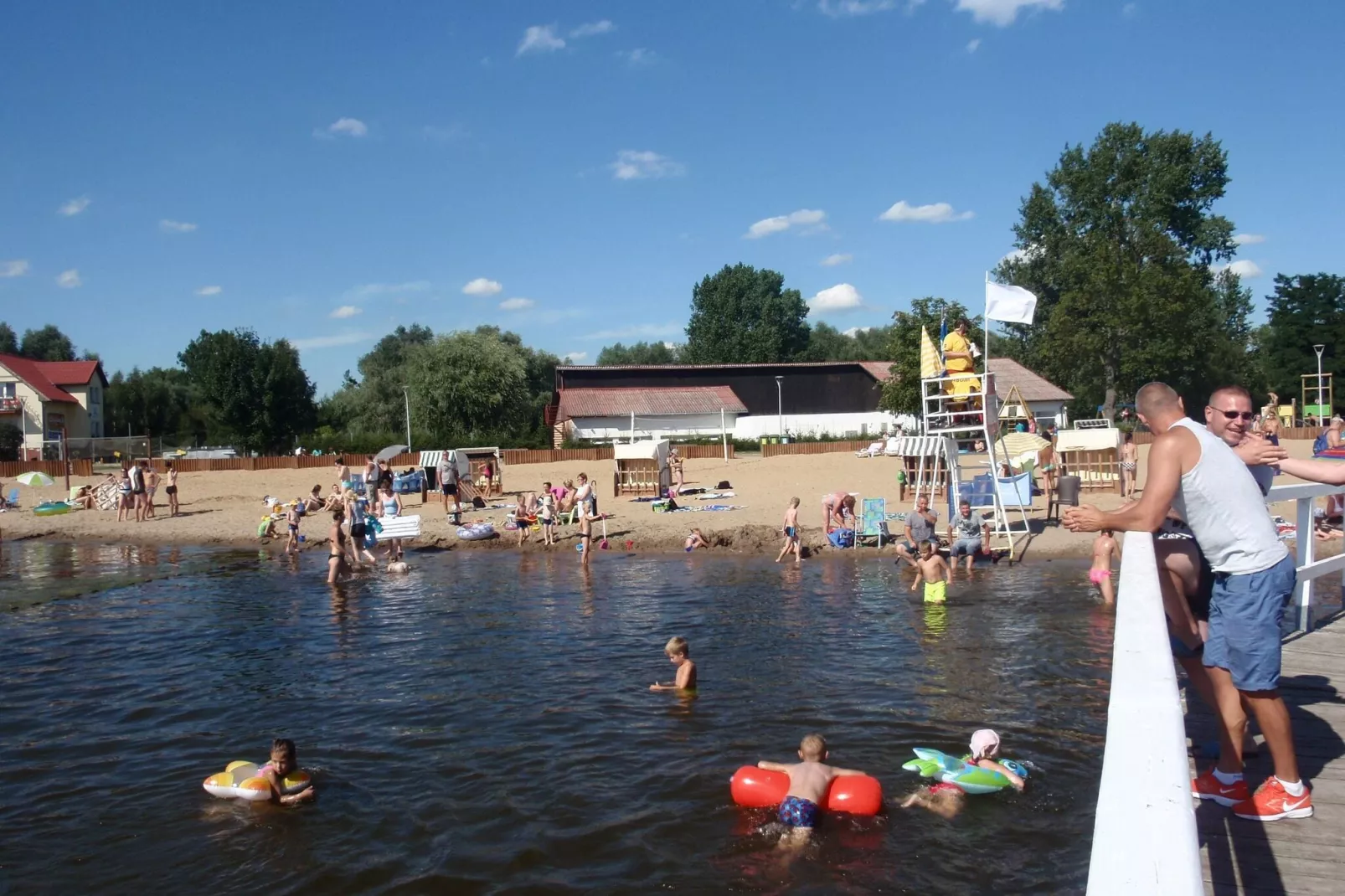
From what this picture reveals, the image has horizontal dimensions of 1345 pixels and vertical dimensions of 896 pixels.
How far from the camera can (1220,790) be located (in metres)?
4.18

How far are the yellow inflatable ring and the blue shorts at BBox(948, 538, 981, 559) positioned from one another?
12.5m

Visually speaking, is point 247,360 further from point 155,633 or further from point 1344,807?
point 1344,807

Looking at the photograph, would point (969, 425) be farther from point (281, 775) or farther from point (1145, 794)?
point (1145, 794)

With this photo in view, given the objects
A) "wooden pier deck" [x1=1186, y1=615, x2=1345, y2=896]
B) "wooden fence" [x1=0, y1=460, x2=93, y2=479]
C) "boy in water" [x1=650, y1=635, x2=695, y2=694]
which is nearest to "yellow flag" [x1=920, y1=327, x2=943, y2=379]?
"boy in water" [x1=650, y1=635, x2=695, y2=694]

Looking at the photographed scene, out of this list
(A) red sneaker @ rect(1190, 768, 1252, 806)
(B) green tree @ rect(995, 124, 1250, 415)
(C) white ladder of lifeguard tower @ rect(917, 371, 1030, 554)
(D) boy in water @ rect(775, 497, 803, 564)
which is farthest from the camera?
(B) green tree @ rect(995, 124, 1250, 415)

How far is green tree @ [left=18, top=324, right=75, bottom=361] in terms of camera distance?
331ft

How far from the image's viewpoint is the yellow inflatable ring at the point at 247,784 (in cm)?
791

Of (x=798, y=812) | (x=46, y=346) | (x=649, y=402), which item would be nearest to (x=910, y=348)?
(x=649, y=402)

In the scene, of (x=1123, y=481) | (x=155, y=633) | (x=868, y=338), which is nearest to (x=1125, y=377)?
(x=1123, y=481)

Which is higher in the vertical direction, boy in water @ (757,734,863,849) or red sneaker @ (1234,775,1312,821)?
red sneaker @ (1234,775,1312,821)

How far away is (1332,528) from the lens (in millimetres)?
15867

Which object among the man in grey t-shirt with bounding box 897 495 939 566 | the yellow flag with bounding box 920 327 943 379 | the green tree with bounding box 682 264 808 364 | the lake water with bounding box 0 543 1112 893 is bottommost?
the lake water with bounding box 0 543 1112 893

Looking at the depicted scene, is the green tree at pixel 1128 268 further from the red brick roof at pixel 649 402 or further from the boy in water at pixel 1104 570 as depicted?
the boy in water at pixel 1104 570

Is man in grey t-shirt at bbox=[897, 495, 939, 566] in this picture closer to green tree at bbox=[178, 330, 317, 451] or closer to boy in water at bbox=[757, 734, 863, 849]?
boy in water at bbox=[757, 734, 863, 849]
